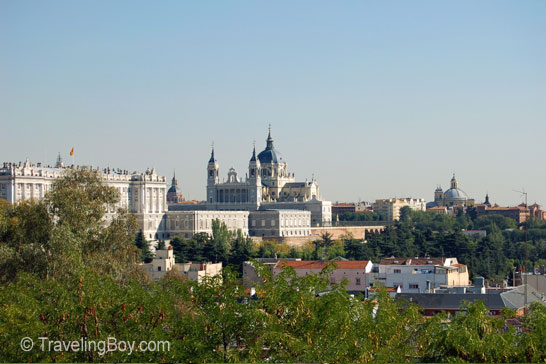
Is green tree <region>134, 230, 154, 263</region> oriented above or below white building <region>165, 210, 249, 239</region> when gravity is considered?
below

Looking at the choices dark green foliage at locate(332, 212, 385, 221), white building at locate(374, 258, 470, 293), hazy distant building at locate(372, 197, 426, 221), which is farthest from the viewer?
hazy distant building at locate(372, 197, 426, 221)

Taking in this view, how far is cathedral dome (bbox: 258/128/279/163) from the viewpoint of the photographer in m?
158

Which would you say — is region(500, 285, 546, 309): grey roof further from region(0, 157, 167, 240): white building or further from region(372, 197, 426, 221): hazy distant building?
region(372, 197, 426, 221): hazy distant building

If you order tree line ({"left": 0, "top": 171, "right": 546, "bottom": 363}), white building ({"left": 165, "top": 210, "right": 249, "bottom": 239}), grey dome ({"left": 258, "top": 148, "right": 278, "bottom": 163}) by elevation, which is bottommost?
tree line ({"left": 0, "top": 171, "right": 546, "bottom": 363})

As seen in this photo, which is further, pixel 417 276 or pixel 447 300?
pixel 417 276

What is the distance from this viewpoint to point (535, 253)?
287ft

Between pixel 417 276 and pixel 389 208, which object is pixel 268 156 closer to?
pixel 389 208

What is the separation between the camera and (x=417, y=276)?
56.8m

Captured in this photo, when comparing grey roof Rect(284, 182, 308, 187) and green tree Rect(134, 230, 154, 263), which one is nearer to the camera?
green tree Rect(134, 230, 154, 263)

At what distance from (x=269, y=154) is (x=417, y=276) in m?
103

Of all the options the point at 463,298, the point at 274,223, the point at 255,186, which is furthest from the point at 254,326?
the point at 255,186

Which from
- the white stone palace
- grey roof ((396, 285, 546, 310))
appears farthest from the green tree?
grey roof ((396, 285, 546, 310))

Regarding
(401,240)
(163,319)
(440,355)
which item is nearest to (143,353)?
(163,319)

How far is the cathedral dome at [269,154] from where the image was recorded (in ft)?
518
